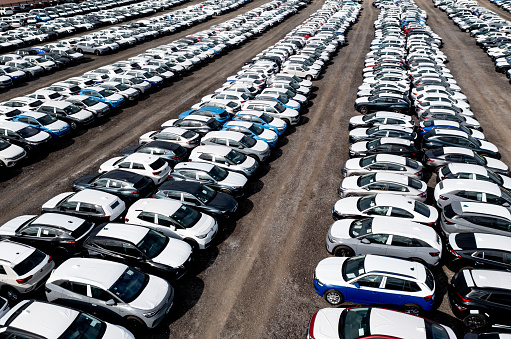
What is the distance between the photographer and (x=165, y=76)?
3159cm

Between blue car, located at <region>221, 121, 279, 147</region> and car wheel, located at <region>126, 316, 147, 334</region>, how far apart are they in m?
12.0

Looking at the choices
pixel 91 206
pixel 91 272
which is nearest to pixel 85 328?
pixel 91 272

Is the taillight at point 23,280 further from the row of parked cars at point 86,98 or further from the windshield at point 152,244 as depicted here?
the row of parked cars at point 86,98

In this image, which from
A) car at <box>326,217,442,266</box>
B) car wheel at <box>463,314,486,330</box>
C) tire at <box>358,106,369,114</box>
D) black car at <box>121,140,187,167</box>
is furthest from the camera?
tire at <box>358,106,369,114</box>

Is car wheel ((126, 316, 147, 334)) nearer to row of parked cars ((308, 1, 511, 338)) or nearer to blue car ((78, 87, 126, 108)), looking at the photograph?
row of parked cars ((308, 1, 511, 338))

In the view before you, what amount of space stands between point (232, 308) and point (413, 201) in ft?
26.4

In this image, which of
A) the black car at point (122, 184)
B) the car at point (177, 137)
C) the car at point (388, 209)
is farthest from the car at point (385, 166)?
the black car at point (122, 184)

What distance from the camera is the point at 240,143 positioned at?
18.6 metres

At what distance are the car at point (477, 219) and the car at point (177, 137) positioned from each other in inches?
501

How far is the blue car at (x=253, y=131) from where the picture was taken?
65.5 ft

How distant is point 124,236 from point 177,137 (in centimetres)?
849

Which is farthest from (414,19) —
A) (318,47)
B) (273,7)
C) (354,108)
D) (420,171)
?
(420,171)

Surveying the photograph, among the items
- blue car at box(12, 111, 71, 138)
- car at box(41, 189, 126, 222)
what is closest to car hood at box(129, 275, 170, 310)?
car at box(41, 189, 126, 222)

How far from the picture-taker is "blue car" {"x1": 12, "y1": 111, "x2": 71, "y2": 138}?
2125cm
